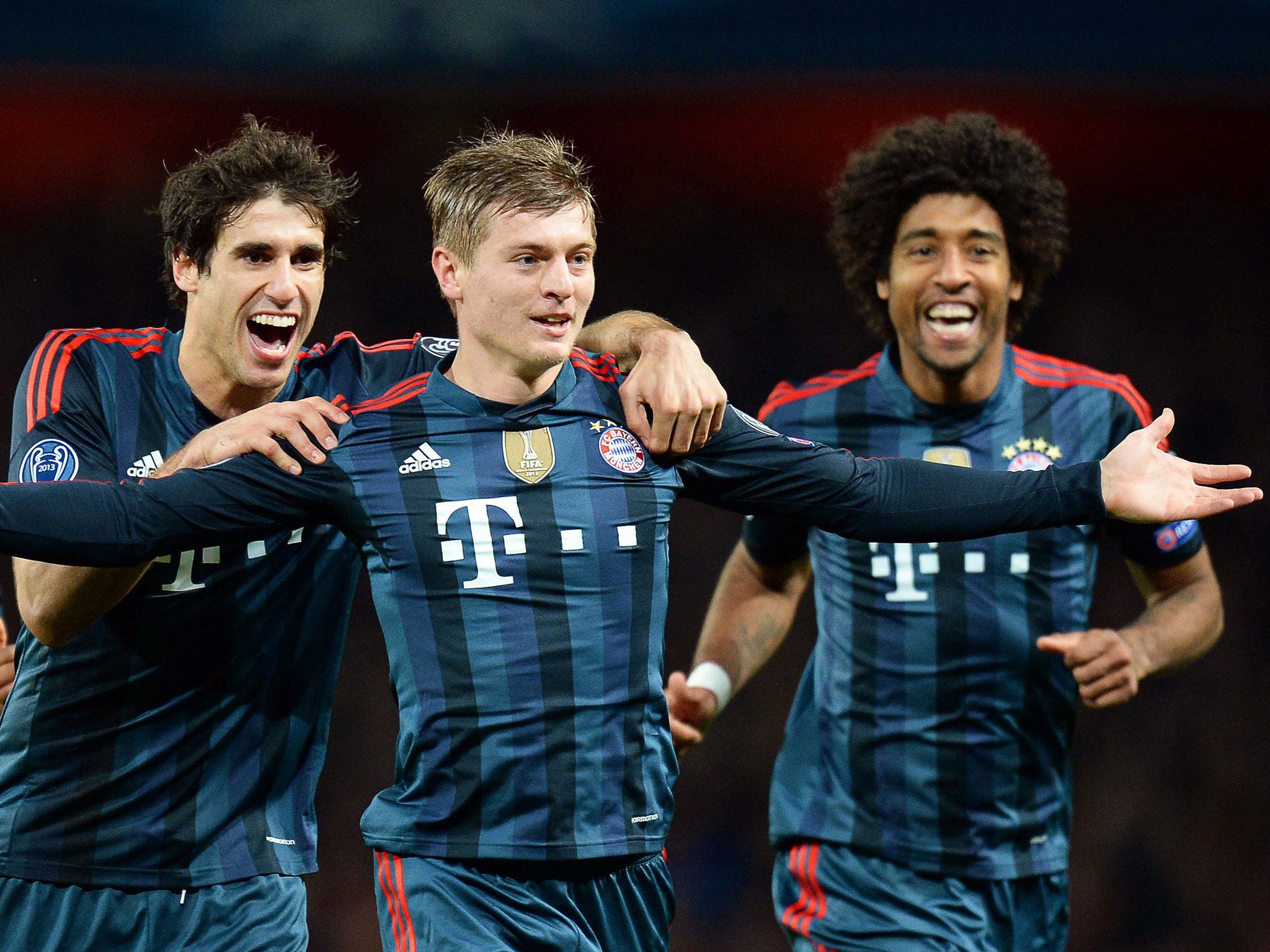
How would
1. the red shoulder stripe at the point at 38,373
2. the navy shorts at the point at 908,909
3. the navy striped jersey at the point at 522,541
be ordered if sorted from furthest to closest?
the navy shorts at the point at 908,909
the red shoulder stripe at the point at 38,373
the navy striped jersey at the point at 522,541

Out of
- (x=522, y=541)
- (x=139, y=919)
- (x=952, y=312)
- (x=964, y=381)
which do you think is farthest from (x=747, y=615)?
(x=139, y=919)

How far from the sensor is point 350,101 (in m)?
6.90

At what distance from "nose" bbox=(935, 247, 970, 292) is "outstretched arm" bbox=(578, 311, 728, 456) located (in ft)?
3.42

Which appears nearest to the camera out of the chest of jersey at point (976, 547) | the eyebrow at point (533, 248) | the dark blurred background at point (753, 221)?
the eyebrow at point (533, 248)

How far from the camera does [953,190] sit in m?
3.87

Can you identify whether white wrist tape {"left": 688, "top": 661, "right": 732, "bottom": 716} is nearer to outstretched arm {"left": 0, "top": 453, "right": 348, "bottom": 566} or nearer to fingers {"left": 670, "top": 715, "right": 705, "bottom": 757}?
fingers {"left": 670, "top": 715, "right": 705, "bottom": 757}

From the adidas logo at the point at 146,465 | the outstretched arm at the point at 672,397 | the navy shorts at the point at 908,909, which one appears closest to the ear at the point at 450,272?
the outstretched arm at the point at 672,397

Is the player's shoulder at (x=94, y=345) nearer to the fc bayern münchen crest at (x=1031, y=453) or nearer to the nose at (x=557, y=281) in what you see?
the nose at (x=557, y=281)

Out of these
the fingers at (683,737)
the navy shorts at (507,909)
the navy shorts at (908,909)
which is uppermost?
the fingers at (683,737)

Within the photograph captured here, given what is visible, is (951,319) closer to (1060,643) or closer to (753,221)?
(1060,643)

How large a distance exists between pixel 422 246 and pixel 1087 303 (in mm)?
2986

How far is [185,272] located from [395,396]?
77 cm

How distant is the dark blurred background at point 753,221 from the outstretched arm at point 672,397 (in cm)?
370

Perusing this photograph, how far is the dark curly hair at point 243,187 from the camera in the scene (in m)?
3.09
